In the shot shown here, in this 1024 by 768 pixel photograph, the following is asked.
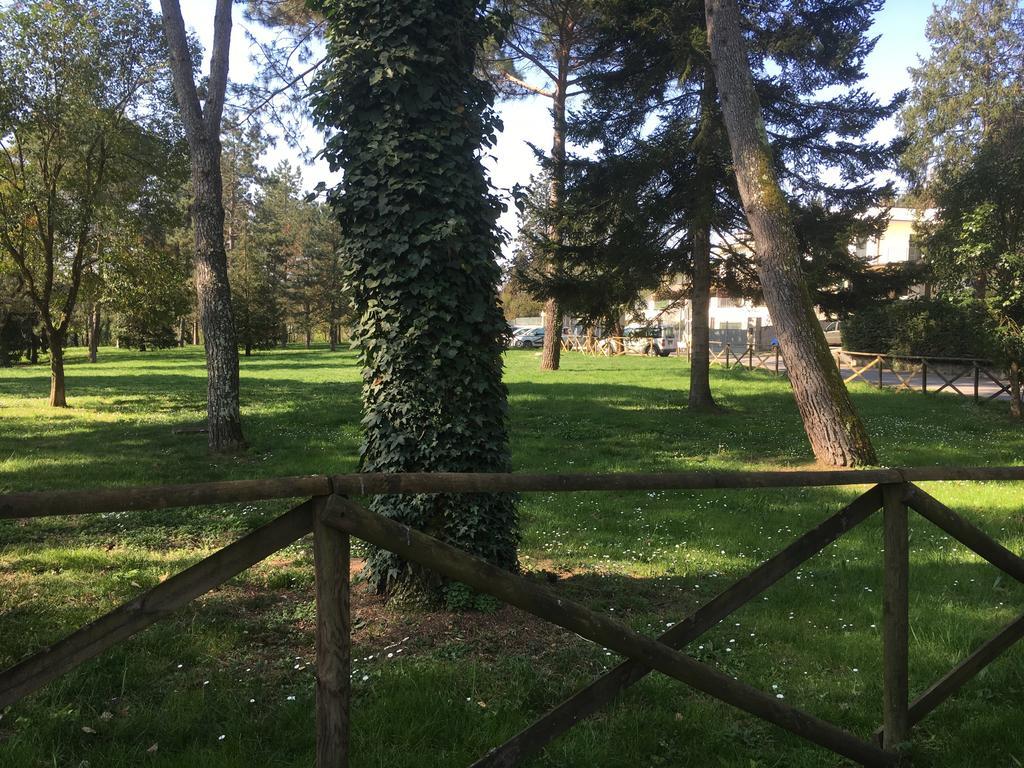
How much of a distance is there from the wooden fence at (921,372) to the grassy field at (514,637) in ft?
29.8

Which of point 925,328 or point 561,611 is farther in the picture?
point 925,328

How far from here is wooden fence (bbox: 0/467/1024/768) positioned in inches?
73.4

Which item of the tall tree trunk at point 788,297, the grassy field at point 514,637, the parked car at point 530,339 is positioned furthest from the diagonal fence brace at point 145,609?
the parked car at point 530,339

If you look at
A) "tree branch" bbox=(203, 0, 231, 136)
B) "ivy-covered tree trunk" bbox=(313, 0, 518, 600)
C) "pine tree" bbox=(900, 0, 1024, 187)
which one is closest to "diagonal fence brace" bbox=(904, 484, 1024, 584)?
"ivy-covered tree trunk" bbox=(313, 0, 518, 600)

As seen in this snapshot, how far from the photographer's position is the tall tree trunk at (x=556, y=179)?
52.8 feet

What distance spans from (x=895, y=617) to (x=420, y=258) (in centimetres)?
304

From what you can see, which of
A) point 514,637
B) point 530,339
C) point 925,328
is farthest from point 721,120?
point 530,339

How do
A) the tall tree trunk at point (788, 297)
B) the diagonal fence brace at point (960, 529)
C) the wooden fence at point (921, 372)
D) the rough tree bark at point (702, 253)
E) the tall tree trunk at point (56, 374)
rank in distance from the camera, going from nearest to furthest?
1. the diagonal fence brace at point (960, 529)
2. the tall tree trunk at point (788, 297)
3. the rough tree bark at point (702, 253)
4. the tall tree trunk at point (56, 374)
5. the wooden fence at point (921, 372)

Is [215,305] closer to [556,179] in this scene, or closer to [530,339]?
[556,179]

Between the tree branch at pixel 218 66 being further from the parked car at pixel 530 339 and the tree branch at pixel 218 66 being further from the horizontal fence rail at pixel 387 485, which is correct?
the parked car at pixel 530 339

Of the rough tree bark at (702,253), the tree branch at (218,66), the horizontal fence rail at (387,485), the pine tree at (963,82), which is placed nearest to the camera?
the horizontal fence rail at (387,485)

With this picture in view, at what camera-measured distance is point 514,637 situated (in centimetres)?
411

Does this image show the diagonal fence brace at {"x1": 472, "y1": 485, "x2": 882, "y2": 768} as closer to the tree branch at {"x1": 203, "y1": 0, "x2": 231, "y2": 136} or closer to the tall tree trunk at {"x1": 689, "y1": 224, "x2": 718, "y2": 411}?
the tree branch at {"x1": 203, "y1": 0, "x2": 231, "y2": 136}

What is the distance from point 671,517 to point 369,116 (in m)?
4.65
